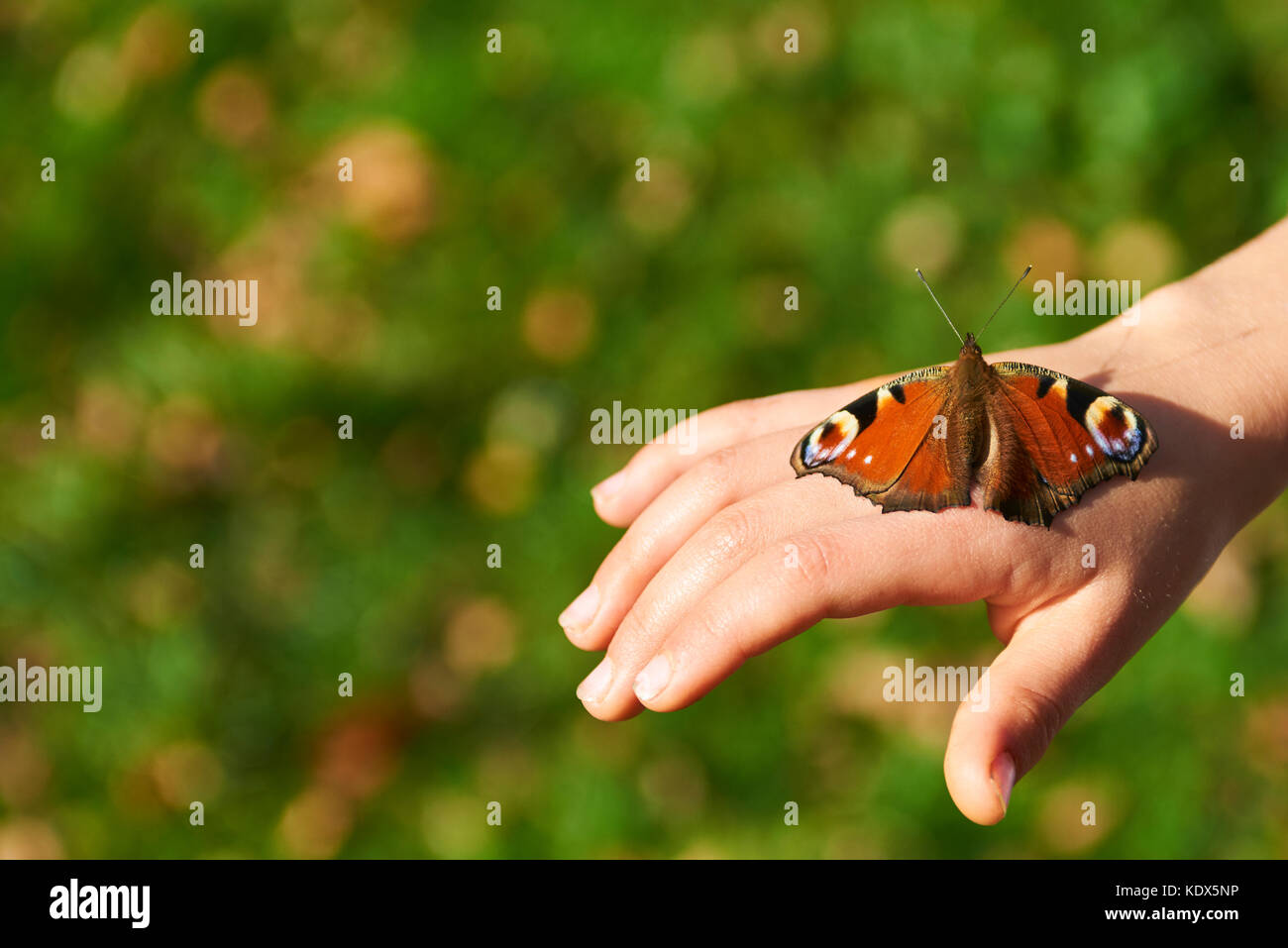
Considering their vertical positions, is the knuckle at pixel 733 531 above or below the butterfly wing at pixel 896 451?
below

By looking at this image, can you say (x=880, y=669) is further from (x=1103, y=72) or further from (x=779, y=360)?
(x=1103, y=72)

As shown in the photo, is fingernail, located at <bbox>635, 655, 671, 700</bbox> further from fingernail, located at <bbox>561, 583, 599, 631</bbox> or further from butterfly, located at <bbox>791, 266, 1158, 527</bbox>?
butterfly, located at <bbox>791, 266, 1158, 527</bbox>

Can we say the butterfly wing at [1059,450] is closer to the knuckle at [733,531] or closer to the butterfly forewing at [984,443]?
the butterfly forewing at [984,443]

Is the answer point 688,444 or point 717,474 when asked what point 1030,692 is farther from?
point 688,444

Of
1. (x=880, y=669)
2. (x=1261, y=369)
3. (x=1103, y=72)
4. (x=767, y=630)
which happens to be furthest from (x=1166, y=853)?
(x=1103, y=72)

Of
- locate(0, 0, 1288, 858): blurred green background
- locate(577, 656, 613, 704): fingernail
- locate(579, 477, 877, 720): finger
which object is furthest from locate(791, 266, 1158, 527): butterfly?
locate(0, 0, 1288, 858): blurred green background

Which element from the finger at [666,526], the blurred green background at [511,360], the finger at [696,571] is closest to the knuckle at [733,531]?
the finger at [696,571]

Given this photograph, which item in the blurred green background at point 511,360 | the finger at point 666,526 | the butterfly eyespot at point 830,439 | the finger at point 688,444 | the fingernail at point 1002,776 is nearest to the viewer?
the fingernail at point 1002,776
